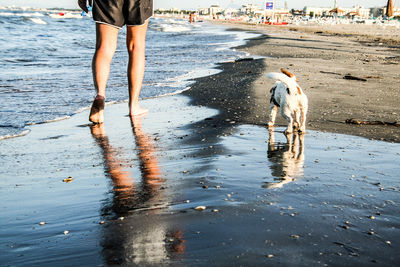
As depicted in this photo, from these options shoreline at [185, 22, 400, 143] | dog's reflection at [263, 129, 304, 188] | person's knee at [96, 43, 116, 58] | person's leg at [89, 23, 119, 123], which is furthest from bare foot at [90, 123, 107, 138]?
dog's reflection at [263, 129, 304, 188]

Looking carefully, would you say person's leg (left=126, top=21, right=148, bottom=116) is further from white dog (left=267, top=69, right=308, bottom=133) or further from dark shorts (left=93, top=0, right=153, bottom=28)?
white dog (left=267, top=69, right=308, bottom=133)

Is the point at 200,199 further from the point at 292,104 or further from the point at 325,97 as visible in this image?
the point at 325,97

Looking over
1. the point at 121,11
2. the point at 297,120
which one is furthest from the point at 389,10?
the point at 121,11

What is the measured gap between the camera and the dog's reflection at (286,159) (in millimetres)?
2334

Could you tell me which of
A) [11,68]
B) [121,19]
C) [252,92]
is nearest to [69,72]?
[11,68]

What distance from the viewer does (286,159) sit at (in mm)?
2764

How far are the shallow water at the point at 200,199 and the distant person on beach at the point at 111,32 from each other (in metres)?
0.52

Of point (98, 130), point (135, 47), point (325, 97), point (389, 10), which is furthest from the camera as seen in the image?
point (389, 10)

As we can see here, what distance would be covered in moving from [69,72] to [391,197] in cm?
733

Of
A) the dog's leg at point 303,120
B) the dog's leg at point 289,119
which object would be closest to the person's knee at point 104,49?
the dog's leg at point 289,119

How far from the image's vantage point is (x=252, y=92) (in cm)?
548

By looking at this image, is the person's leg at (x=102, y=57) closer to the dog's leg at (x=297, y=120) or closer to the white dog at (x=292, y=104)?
the white dog at (x=292, y=104)

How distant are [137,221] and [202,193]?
0.42 m

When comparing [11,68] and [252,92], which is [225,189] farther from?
[11,68]
